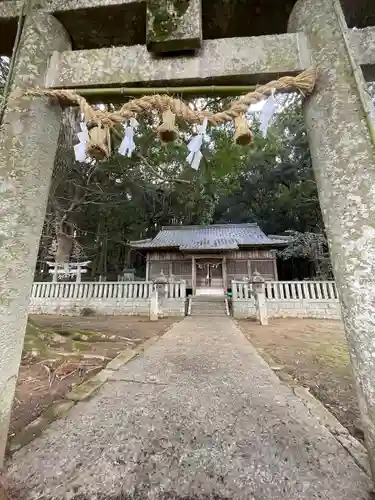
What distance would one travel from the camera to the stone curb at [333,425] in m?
1.30

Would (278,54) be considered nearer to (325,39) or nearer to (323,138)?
(325,39)

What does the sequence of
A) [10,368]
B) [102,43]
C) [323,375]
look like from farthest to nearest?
[323,375], [102,43], [10,368]

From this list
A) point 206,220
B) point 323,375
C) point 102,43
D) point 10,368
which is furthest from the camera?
point 206,220

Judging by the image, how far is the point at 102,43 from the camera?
192 cm

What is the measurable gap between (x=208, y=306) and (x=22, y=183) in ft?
35.9

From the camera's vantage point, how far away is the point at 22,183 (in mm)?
1424

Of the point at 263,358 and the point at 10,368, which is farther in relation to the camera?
the point at 263,358

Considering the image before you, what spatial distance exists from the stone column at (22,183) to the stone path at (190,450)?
0.38m

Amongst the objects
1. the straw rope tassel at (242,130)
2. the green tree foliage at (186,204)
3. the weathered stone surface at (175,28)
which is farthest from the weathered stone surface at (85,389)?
the green tree foliage at (186,204)

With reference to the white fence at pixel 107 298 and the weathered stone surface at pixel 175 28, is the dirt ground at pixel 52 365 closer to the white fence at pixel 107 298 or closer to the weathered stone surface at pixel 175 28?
the weathered stone surface at pixel 175 28

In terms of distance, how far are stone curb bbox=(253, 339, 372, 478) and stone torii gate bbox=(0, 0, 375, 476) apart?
0.97 feet

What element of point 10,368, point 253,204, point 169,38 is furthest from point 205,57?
point 253,204

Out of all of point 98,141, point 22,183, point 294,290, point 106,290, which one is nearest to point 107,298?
point 106,290

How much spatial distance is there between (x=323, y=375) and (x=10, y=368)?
313 cm
